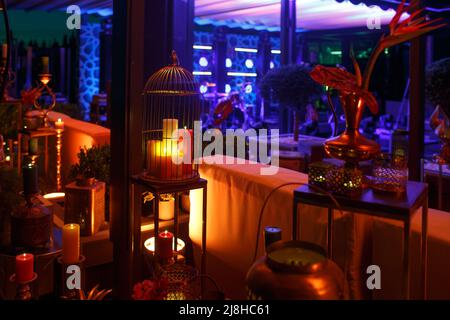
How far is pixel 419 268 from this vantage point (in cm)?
154

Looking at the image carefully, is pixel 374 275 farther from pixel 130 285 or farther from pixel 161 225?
pixel 161 225

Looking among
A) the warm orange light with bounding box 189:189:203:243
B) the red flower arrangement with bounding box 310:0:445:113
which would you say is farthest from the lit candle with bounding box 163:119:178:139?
the warm orange light with bounding box 189:189:203:243

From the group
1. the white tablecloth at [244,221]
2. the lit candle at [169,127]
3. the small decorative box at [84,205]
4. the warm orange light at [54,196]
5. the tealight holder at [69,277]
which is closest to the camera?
the tealight holder at [69,277]

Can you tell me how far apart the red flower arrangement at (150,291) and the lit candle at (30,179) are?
81 centimetres

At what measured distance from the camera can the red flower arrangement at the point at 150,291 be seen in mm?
1222

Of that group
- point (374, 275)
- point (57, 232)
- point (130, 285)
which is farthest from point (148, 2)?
point (374, 275)

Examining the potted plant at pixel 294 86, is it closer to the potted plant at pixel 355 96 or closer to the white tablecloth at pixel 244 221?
the white tablecloth at pixel 244 221

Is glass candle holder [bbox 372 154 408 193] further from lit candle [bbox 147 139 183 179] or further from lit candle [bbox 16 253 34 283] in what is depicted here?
lit candle [bbox 16 253 34 283]

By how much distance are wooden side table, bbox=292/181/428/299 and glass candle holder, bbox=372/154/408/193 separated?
0.09 feet

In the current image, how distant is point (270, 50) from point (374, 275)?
1017 cm

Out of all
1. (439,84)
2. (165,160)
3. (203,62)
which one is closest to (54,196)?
(165,160)

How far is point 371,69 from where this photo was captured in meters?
1.47

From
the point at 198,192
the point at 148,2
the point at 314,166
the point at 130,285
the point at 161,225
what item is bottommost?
the point at 130,285

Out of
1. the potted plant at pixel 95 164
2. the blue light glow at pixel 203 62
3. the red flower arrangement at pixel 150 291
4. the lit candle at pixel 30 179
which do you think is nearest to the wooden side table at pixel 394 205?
the red flower arrangement at pixel 150 291
